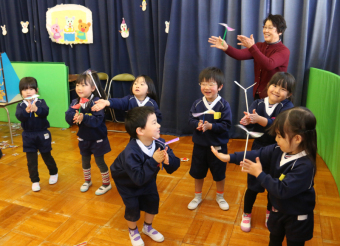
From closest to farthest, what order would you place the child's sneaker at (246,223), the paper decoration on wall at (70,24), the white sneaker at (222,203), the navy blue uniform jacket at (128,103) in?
the child's sneaker at (246,223), the white sneaker at (222,203), the navy blue uniform jacket at (128,103), the paper decoration on wall at (70,24)

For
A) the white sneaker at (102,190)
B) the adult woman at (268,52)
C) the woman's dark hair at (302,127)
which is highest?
the adult woman at (268,52)

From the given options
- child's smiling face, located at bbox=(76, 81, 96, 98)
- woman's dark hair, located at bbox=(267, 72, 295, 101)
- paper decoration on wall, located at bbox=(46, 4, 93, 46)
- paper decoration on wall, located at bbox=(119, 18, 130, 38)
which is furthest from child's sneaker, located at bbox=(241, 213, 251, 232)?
paper decoration on wall, located at bbox=(46, 4, 93, 46)

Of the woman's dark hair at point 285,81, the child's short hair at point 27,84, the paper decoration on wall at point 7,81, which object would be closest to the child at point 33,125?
the child's short hair at point 27,84

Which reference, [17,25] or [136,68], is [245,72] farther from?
[17,25]

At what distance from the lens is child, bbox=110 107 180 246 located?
1518 millimetres

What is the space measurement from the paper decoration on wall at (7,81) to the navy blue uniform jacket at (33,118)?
131 centimetres

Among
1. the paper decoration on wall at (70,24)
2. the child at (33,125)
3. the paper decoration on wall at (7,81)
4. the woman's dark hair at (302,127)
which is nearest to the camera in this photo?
the woman's dark hair at (302,127)

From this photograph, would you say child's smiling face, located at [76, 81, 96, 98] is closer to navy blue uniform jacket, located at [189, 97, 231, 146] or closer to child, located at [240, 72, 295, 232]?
navy blue uniform jacket, located at [189, 97, 231, 146]

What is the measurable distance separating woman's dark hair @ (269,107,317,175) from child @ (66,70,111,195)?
1.39 meters

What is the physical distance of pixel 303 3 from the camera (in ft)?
9.91

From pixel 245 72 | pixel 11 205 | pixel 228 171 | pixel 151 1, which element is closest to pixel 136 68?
pixel 151 1

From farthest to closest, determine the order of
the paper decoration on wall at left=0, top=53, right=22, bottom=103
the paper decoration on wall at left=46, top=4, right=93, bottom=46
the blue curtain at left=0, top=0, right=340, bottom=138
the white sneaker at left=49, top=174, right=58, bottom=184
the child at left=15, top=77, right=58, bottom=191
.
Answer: the paper decoration on wall at left=46, top=4, right=93, bottom=46 < the paper decoration on wall at left=0, top=53, right=22, bottom=103 < the blue curtain at left=0, top=0, right=340, bottom=138 < the white sneaker at left=49, top=174, right=58, bottom=184 < the child at left=15, top=77, right=58, bottom=191

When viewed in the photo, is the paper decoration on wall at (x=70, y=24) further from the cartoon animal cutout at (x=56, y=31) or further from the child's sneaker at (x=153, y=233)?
the child's sneaker at (x=153, y=233)

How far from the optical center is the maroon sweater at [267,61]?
2227 mm
